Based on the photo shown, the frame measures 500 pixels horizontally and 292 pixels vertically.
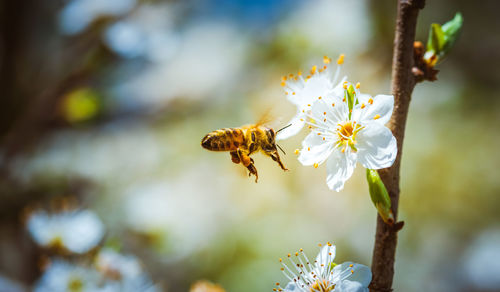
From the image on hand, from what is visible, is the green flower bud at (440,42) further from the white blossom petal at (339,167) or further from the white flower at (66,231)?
the white flower at (66,231)

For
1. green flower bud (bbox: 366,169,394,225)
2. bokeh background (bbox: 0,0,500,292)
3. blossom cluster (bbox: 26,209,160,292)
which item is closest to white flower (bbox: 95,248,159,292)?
blossom cluster (bbox: 26,209,160,292)

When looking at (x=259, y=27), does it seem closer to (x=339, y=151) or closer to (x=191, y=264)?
(x=191, y=264)

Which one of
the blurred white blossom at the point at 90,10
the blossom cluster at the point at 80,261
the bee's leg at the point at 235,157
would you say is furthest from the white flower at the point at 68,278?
the blurred white blossom at the point at 90,10

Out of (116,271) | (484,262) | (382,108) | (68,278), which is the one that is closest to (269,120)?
(382,108)

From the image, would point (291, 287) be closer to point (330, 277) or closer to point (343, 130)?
point (330, 277)

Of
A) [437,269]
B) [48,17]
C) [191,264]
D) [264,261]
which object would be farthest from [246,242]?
[48,17]

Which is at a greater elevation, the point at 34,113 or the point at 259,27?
the point at 259,27

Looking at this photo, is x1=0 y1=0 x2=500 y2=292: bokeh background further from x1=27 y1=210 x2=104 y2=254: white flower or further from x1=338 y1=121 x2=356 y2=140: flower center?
x1=338 y1=121 x2=356 y2=140: flower center
